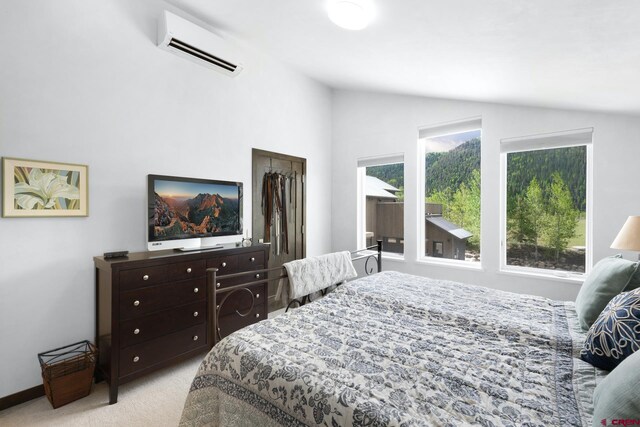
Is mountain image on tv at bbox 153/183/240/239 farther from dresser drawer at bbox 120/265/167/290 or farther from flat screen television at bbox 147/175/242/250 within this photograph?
dresser drawer at bbox 120/265/167/290

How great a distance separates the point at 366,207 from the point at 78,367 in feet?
12.1

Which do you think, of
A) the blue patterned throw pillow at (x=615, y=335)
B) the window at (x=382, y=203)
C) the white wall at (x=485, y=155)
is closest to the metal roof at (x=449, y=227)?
the white wall at (x=485, y=155)

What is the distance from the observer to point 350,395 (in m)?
1.12

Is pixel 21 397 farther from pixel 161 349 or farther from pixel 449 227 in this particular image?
pixel 449 227

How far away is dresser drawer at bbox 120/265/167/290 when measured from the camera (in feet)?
7.22

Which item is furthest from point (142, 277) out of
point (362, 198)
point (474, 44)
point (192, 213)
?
point (362, 198)

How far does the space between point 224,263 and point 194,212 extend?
552 mm

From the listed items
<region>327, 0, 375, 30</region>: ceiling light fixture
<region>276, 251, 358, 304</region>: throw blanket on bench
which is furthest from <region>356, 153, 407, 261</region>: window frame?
<region>327, 0, 375, 30</region>: ceiling light fixture

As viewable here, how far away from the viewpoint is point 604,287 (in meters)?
1.64

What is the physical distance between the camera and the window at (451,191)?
3.59 meters

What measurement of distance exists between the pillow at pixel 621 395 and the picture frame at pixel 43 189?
124 inches

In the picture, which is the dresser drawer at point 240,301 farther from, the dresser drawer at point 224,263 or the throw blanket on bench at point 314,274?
the throw blanket on bench at point 314,274

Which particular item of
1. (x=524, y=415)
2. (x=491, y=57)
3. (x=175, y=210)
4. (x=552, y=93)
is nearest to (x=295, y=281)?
(x=175, y=210)

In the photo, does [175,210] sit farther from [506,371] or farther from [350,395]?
[506,371]
